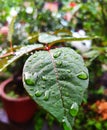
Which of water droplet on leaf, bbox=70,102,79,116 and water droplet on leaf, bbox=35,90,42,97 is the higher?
water droplet on leaf, bbox=35,90,42,97

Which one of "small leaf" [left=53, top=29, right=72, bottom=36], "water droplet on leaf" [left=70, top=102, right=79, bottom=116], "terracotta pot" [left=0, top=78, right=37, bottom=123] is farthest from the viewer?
"terracotta pot" [left=0, top=78, right=37, bottom=123]

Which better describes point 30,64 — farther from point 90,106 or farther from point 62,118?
point 90,106

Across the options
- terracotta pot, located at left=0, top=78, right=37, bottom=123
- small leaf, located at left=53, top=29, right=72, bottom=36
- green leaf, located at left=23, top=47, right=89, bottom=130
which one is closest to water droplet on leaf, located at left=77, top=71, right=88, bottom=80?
green leaf, located at left=23, top=47, right=89, bottom=130

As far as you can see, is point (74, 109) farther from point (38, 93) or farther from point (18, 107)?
point (18, 107)

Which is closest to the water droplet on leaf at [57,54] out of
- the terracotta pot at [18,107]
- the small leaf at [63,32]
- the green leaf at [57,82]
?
the green leaf at [57,82]

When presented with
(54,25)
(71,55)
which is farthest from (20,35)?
(71,55)

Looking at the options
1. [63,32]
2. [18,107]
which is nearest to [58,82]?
[63,32]

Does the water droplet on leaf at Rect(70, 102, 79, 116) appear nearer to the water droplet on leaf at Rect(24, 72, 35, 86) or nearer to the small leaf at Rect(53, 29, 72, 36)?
the water droplet on leaf at Rect(24, 72, 35, 86)
